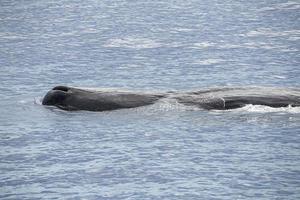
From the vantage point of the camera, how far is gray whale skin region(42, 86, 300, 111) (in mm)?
20203

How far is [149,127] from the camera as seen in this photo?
19.0 meters

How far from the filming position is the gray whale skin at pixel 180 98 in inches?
795

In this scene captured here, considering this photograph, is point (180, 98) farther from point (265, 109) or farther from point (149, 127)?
point (265, 109)

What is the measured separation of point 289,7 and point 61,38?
56.9 ft

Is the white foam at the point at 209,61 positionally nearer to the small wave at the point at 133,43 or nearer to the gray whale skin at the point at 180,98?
the small wave at the point at 133,43

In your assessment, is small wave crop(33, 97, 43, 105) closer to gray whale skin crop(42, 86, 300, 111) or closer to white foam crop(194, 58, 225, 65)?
gray whale skin crop(42, 86, 300, 111)

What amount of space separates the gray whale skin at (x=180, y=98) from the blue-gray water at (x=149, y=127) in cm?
30

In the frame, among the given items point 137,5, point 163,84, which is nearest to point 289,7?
point 137,5

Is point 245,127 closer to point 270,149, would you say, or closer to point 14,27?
point 270,149

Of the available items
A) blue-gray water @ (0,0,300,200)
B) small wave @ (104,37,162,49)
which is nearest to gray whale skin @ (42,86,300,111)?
blue-gray water @ (0,0,300,200)

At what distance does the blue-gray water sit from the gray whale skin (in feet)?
0.98

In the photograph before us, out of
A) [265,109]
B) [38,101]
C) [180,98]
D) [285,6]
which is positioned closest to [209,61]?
[38,101]

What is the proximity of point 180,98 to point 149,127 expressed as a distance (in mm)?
1960

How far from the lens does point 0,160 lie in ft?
54.2
